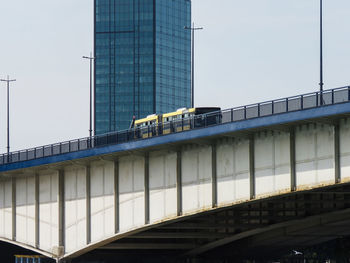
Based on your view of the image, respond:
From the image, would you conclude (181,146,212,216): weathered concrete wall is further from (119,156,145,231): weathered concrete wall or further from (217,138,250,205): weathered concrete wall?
(119,156,145,231): weathered concrete wall

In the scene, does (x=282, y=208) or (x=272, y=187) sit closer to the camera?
(x=272, y=187)

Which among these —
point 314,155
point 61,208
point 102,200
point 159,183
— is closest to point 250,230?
point 102,200

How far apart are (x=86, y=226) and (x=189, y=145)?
12679 mm

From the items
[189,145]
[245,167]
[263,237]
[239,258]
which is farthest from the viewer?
[239,258]

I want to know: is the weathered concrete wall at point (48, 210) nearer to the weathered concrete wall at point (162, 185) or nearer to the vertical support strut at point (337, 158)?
the weathered concrete wall at point (162, 185)

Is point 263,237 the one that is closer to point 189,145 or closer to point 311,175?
point 189,145

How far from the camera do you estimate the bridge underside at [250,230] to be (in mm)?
63250

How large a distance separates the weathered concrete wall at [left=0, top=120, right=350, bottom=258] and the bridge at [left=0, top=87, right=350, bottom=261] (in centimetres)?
7

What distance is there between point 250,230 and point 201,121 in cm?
1613

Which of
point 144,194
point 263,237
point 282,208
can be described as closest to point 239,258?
point 263,237

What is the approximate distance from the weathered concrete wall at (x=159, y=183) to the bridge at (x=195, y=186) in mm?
72

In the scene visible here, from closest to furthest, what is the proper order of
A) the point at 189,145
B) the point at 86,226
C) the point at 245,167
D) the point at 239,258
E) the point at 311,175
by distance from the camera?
the point at 311,175
the point at 245,167
the point at 189,145
the point at 86,226
the point at 239,258

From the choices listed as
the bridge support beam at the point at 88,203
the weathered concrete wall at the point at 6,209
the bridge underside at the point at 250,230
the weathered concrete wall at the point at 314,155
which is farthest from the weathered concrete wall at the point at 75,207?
the weathered concrete wall at the point at 314,155

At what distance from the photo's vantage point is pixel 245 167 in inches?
1991
